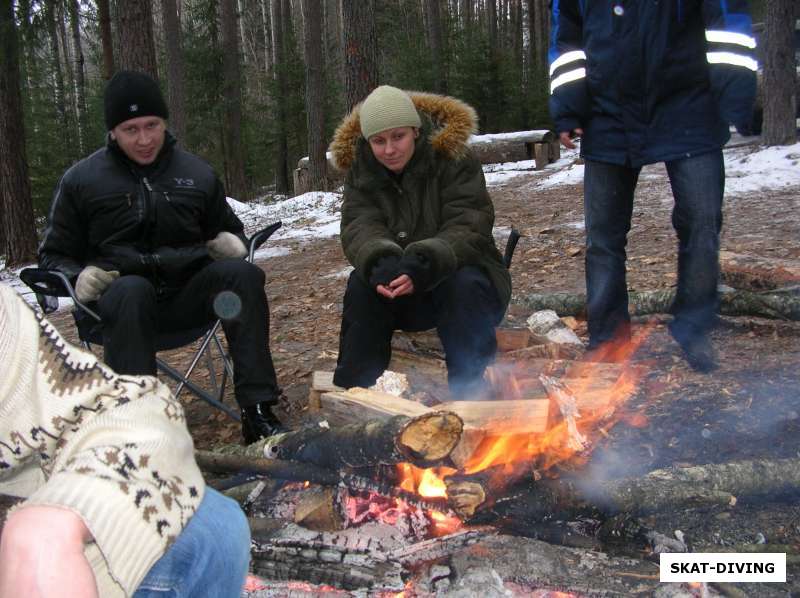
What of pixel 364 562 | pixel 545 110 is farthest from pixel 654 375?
pixel 545 110

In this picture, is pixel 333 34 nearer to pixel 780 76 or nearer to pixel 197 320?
pixel 780 76

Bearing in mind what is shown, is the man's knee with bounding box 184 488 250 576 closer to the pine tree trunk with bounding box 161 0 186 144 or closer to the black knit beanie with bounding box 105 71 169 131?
the black knit beanie with bounding box 105 71 169 131

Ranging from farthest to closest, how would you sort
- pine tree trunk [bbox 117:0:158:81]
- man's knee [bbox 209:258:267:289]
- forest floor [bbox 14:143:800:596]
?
pine tree trunk [bbox 117:0:158:81], man's knee [bbox 209:258:267:289], forest floor [bbox 14:143:800:596]

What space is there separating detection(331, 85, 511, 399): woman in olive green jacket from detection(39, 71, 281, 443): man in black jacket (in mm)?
468

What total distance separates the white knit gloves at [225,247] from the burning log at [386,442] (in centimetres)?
146

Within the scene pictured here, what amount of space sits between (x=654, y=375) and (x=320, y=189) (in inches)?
436

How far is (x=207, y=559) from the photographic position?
1241mm

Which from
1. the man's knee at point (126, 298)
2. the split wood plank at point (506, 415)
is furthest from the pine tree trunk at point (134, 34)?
the split wood plank at point (506, 415)

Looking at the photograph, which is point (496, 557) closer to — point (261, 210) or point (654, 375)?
point (654, 375)

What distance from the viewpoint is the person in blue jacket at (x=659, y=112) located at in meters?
3.04

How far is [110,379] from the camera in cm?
108

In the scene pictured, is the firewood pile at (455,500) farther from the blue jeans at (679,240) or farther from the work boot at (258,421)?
the blue jeans at (679,240)

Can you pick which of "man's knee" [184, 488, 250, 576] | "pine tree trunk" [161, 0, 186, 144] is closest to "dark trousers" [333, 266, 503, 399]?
"man's knee" [184, 488, 250, 576]

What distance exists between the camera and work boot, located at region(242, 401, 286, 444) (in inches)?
125
